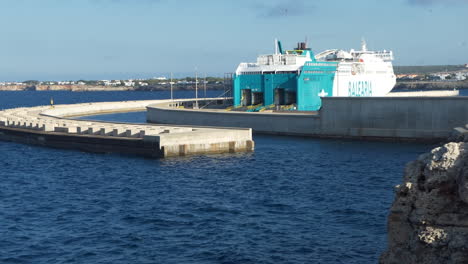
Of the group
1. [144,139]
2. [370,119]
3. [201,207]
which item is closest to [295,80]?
[370,119]

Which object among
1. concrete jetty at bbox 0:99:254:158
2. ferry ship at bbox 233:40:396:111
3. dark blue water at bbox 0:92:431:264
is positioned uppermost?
ferry ship at bbox 233:40:396:111

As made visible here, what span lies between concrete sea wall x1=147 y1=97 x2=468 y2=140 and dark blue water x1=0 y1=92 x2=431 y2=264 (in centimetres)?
468

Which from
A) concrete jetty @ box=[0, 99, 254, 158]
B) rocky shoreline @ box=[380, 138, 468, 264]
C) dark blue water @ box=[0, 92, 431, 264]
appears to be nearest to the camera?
rocky shoreline @ box=[380, 138, 468, 264]

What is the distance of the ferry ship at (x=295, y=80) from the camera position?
182 ft

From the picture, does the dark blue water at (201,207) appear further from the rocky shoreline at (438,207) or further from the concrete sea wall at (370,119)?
the rocky shoreline at (438,207)

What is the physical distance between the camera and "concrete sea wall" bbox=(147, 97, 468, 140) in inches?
A: 1561

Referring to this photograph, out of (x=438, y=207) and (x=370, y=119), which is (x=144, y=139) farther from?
(x=438, y=207)

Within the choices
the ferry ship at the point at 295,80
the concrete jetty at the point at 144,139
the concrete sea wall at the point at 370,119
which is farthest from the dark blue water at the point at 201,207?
the ferry ship at the point at 295,80

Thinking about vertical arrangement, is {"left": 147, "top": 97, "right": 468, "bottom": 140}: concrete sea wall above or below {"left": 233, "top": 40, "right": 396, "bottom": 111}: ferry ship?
below

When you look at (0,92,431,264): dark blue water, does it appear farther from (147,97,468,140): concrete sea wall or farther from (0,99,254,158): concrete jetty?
(147,97,468,140): concrete sea wall

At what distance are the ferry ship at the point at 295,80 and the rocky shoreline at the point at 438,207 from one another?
149ft

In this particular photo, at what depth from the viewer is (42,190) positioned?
26.5 meters

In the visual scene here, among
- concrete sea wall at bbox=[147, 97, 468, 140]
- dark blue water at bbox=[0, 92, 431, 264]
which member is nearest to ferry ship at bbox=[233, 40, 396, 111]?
concrete sea wall at bbox=[147, 97, 468, 140]

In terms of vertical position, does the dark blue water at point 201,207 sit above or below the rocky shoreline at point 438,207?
below
